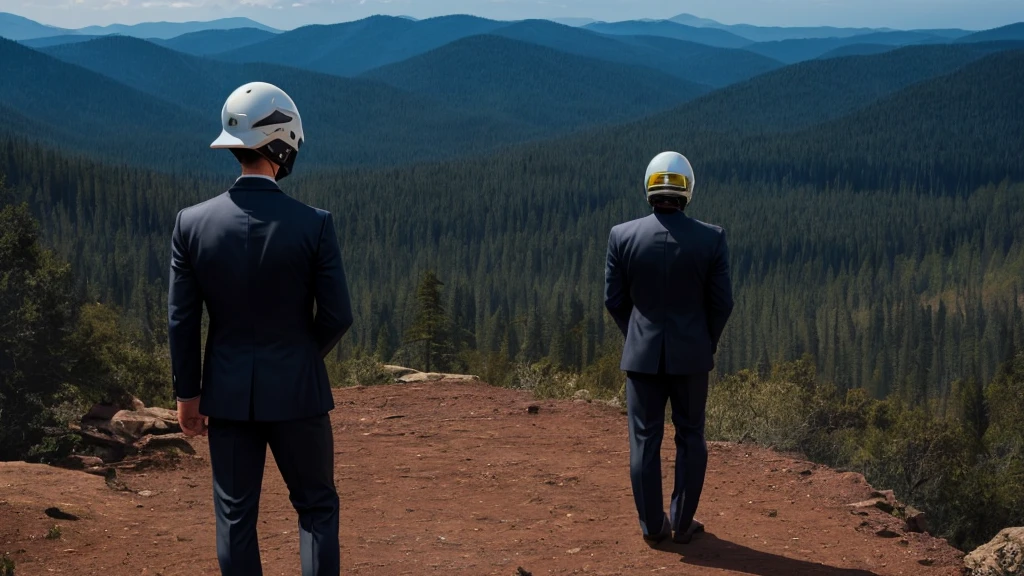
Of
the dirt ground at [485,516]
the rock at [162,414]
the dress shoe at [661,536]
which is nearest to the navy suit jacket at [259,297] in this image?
the dirt ground at [485,516]

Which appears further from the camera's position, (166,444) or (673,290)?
(166,444)

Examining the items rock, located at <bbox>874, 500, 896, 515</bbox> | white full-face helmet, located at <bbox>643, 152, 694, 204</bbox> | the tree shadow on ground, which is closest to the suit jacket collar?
white full-face helmet, located at <bbox>643, 152, 694, 204</bbox>

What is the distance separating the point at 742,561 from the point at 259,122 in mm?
5933

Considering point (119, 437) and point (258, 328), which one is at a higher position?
point (258, 328)

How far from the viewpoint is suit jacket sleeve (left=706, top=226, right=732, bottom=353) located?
997 cm

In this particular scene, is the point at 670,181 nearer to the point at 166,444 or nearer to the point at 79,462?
the point at 166,444

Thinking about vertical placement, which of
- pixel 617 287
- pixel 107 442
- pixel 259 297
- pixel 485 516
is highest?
pixel 259 297

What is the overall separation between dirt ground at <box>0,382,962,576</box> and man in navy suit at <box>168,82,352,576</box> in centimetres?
274

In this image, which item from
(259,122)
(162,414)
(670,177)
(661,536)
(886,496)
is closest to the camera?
(259,122)

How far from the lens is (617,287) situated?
10266 mm

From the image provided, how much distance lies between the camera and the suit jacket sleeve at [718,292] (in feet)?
32.7

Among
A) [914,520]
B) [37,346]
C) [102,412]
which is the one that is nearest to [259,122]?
[914,520]

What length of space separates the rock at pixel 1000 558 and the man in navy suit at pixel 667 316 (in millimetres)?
2591

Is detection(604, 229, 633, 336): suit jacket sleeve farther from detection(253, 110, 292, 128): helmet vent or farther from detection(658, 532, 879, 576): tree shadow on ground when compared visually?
detection(253, 110, 292, 128): helmet vent
